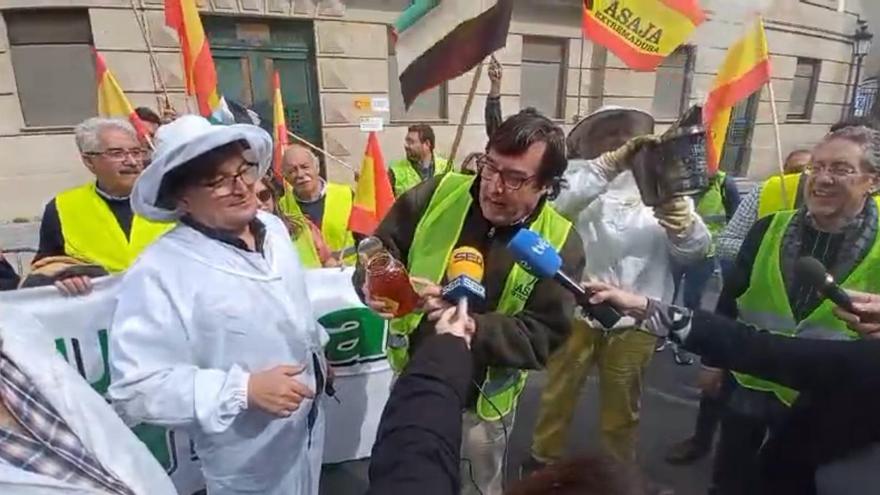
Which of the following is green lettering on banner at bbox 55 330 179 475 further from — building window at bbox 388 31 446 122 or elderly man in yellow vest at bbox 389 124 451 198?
building window at bbox 388 31 446 122

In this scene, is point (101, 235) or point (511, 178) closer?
point (511, 178)

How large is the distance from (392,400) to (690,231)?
1.87 m

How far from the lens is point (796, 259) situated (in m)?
2.00

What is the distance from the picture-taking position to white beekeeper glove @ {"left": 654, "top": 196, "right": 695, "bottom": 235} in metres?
2.46

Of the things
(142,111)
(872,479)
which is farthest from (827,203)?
(142,111)

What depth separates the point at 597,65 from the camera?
11.8m

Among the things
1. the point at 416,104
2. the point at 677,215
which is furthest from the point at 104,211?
the point at 416,104

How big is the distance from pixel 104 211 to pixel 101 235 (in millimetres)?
107

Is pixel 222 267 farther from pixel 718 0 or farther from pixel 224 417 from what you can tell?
pixel 718 0

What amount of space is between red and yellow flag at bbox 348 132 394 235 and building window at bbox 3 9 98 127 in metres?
7.09

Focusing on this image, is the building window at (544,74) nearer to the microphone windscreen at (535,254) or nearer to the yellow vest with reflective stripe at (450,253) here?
the yellow vest with reflective stripe at (450,253)

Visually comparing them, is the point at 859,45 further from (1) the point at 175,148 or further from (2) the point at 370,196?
(1) the point at 175,148

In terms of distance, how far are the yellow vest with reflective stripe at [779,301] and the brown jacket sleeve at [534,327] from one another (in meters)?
0.70

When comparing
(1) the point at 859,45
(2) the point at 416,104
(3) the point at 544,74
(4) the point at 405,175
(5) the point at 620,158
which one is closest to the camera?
(5) the point at 620,158
